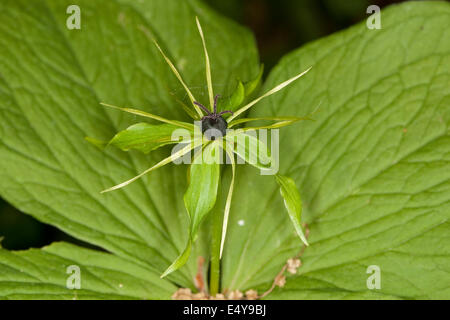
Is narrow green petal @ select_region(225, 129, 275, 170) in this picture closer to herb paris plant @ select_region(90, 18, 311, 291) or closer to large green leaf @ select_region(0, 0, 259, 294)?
herb paris plant @ select_region(90, 18, 311, 291)

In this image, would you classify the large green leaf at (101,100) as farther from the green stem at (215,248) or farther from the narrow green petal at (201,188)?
the narrow green petal at (201,188)

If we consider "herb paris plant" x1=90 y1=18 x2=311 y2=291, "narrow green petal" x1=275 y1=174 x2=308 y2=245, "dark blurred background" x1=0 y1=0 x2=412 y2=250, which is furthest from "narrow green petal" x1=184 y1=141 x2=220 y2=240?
"dark blurred background" x1=0 y1=0 x2=412 y2=250

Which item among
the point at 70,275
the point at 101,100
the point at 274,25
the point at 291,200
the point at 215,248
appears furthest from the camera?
the point at 274,25

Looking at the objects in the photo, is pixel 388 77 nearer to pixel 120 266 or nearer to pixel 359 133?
pixel 359 133

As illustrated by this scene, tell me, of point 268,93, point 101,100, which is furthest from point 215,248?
point 101,100

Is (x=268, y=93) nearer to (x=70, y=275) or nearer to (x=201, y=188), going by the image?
(x=201, y=188)
